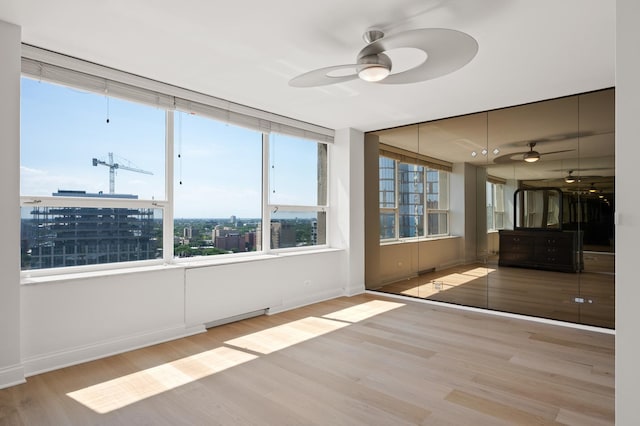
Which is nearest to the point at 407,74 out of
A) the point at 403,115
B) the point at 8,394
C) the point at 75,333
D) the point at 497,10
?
the point at 497,10

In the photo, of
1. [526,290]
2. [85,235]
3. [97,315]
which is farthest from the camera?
[526,290]

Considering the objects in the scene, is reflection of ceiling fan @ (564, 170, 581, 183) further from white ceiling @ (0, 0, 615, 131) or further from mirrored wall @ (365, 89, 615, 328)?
white ceiling @ (0, 0, 615, 131)

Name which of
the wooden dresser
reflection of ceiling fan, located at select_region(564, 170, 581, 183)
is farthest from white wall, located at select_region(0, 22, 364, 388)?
reflection of ceiling fan, located at select_region(564, 170, 581, 183)

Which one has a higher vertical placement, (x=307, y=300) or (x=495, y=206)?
(x=495, y=206)

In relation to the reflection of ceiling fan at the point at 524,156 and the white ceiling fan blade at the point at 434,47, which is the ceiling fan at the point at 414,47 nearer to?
the white ceiling fan blade at the point at 434,47

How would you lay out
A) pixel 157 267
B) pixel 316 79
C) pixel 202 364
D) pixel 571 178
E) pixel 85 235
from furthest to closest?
1. pixel 571 178
2. pixel 157 267
3. pixel 85 235
4. pixel 202 364
5. pixel 316 79

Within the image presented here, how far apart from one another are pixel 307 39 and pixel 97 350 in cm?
301

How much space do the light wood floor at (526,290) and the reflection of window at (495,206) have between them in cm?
52

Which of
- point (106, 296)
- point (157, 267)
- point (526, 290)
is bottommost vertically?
point (526, 290)

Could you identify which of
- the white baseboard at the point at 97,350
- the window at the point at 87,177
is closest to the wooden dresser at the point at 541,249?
the white baseboard at the point at 97,350

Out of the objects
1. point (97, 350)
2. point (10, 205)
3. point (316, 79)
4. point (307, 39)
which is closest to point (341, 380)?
point (97, 350)

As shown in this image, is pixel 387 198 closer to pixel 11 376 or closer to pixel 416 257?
pixel 416 257

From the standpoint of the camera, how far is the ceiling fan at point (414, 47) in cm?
219

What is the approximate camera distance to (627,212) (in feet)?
5.14
